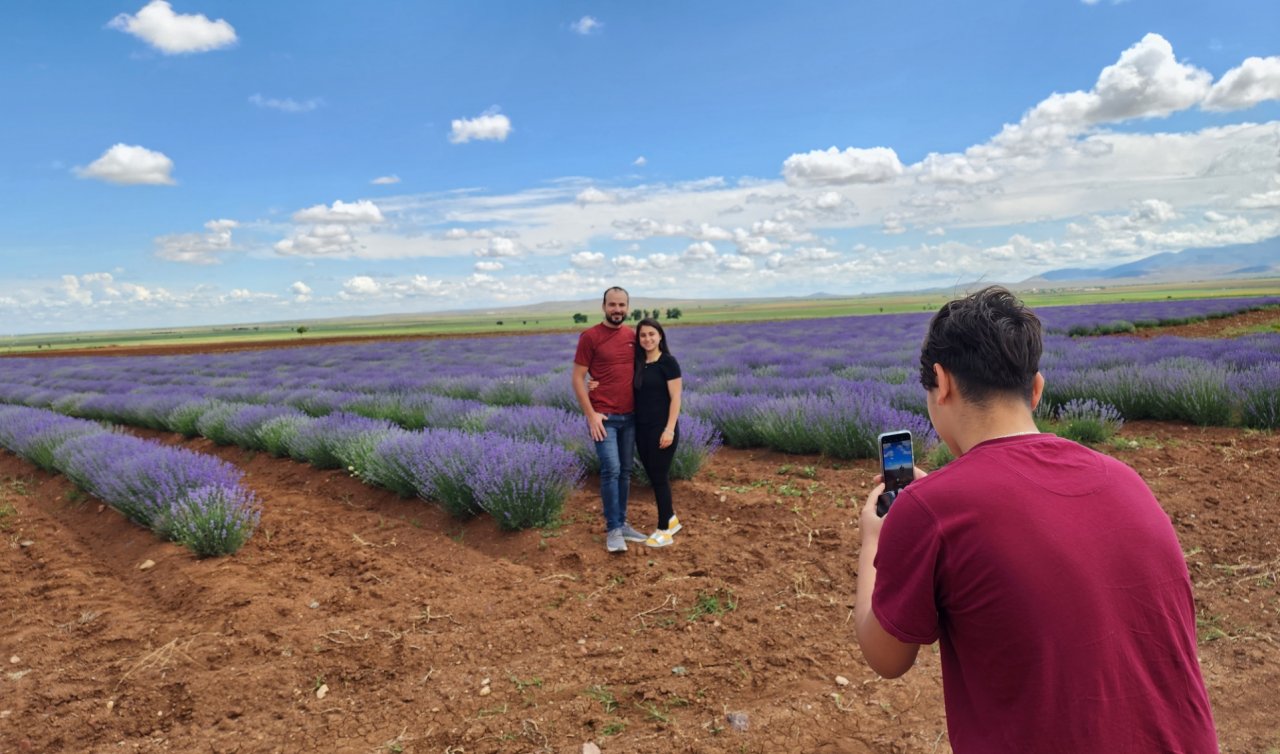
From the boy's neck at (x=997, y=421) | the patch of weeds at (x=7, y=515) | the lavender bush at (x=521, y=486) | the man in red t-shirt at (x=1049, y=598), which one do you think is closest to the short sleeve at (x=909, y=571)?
the man in red t-shirt at (x=1049, y=598)

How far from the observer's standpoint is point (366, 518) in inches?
228

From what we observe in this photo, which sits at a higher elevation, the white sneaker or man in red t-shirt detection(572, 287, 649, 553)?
man in red t-shirt detection(572, 287, 649, 553)

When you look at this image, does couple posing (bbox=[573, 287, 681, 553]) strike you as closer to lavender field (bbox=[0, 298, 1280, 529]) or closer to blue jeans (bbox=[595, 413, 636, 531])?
blue jeans (bbox=[595, 413, 636, 531])

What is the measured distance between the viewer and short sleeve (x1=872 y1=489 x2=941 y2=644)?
44.6 inches

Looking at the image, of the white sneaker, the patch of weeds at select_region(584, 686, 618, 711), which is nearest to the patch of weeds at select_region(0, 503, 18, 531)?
the white sneaker

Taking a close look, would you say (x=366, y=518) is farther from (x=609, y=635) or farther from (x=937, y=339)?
(x=937, y=339)

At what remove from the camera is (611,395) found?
15.3ft

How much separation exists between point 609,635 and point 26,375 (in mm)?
27566

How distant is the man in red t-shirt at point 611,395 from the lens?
461 centimetres

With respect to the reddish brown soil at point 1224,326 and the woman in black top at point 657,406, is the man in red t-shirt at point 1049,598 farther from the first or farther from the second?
the reddish brown soil at point 1224,326

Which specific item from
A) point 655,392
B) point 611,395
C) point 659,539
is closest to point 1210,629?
point 659,539

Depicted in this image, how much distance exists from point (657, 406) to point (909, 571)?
3.53 m

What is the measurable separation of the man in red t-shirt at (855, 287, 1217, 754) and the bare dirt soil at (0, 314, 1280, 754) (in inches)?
66.4

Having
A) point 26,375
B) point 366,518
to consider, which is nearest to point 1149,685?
point 366,518
